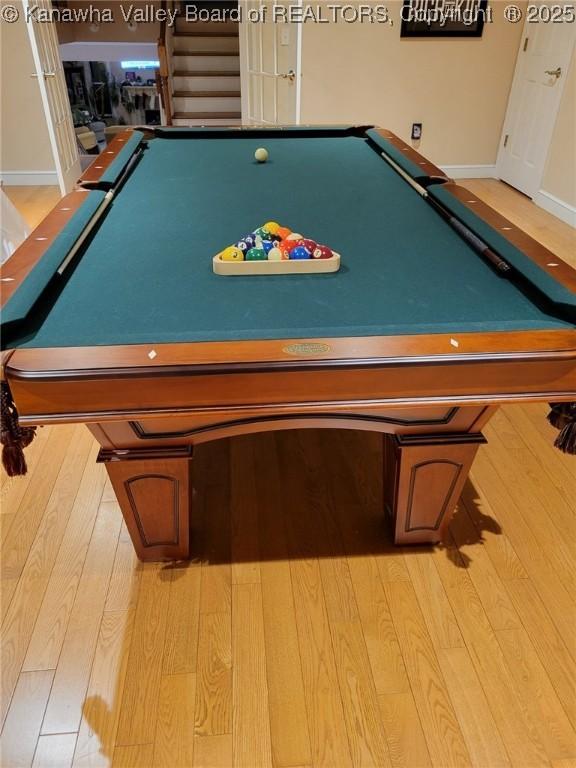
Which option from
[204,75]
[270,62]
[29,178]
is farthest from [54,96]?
[204,75]

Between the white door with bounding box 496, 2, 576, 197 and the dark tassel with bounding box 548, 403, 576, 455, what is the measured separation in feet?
13.0

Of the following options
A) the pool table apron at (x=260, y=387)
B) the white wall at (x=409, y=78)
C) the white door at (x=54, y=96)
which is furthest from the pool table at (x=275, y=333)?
the white wall at (x=409, y=78)

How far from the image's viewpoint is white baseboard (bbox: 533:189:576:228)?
4215 mm

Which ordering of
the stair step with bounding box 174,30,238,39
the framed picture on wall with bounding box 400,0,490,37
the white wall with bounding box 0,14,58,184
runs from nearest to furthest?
the framed picture on wall with bounding box 400,0,490,37
the white wall with bounding box 0,14,58,184
the stair step with bounding box 174,30,238,39

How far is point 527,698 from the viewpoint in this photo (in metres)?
1.37

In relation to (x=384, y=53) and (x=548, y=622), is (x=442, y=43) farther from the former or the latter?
(x=548, y=622)

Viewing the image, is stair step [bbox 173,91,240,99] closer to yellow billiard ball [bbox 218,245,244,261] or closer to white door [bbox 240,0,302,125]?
white door [bbox 240,0,302,125]

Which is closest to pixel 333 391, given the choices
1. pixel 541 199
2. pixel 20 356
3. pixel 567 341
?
pixel 567 341

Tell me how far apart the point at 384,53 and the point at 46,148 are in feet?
9.85

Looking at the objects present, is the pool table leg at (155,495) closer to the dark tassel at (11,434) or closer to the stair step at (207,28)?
the dark tassel at (11,434)

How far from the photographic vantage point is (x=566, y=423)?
1.27 metres

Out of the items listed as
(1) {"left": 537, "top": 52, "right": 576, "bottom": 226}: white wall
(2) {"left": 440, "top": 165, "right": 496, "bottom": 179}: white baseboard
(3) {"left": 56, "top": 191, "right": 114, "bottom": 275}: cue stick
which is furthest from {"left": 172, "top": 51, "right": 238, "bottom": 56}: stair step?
(3) {"left": 56, "top": 191, "right": 114, "bottom": 275}: cue stick

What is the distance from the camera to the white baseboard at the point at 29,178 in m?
4.99

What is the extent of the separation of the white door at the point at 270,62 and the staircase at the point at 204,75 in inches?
→ 66.4
